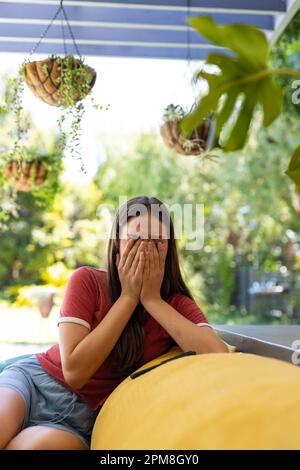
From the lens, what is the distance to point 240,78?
1.80 ft

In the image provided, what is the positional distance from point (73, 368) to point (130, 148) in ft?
26.0

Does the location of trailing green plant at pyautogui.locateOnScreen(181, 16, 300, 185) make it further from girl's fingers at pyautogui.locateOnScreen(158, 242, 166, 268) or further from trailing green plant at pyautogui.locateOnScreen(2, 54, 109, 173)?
trailing green plant at pyautogui.locateOnScreen(2, 54, 109, 173)

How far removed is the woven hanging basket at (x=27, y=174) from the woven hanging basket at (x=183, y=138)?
731mm

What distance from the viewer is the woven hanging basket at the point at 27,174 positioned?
324 cm

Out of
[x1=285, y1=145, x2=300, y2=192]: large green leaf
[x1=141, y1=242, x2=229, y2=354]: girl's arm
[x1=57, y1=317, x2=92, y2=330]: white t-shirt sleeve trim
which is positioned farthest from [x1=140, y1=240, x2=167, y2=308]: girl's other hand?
[x1=285, y1=145, x2=300, y2=192]: large green leaf

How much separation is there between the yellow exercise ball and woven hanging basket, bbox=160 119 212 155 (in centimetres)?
212

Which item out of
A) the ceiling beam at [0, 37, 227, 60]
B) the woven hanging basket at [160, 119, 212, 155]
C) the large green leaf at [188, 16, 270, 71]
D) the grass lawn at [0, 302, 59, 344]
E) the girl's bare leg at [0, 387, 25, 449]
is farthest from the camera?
the grass lawn at [0, 302, 59, 344]

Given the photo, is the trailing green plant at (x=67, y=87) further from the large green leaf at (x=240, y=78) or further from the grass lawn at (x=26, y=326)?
the grass lawn at (x=26, y=326)

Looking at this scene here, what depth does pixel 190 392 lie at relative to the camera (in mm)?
926

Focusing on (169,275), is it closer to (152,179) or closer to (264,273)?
(152,179)

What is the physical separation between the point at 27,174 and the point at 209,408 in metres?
2.68

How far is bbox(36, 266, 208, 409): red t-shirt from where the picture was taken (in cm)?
140

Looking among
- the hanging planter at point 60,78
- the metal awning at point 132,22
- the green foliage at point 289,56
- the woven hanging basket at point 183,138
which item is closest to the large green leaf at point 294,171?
the hanging planter at point 60,78

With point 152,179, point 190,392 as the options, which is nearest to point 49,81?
point 190,392
